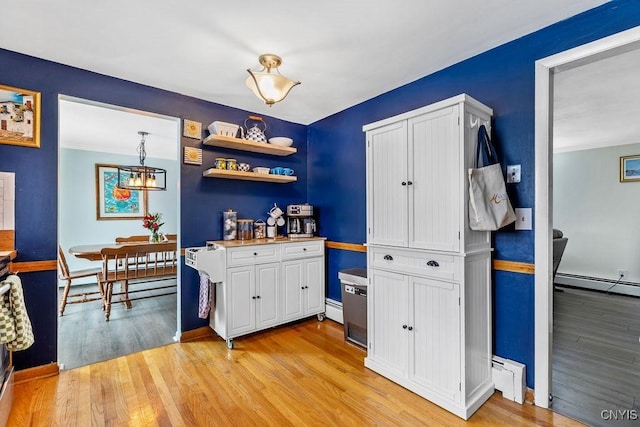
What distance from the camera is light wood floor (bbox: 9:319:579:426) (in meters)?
1.75

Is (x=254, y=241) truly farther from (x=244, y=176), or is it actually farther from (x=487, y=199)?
(x=487, y=199)

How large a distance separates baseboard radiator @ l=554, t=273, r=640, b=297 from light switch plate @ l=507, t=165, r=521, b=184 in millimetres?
4129

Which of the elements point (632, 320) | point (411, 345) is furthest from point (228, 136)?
point (632, 320)

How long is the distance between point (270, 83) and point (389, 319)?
6.26 feet

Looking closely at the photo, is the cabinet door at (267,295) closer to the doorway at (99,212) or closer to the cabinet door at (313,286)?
the cabinet door at (313,286)

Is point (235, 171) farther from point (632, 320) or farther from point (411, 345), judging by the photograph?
point (632, 320)

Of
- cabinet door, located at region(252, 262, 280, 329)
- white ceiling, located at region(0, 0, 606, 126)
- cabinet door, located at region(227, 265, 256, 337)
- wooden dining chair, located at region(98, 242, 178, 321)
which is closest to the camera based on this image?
white ceiling, located at region(0, 0, 606, 126)

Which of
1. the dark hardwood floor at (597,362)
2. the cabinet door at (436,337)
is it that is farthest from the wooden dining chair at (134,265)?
the dark hardwood floor at (597,362)

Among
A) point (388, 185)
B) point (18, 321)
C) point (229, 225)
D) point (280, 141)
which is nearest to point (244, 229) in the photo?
point (229, 225)

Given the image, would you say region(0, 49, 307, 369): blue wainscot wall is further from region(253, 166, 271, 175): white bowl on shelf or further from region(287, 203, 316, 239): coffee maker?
region(287, 203, 316, 239): coffee maker

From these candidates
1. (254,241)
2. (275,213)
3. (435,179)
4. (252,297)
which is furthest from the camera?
(275,213)

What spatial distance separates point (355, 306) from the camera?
2.68 metres

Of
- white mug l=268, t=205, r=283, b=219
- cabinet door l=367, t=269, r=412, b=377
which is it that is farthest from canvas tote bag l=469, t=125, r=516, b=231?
white mug l=268, t=205, r=283, b=219

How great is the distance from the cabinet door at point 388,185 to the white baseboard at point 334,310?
1316 millimetres
